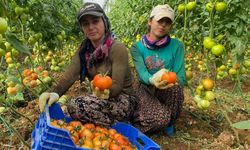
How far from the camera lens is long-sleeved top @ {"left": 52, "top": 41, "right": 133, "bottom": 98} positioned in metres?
2.30

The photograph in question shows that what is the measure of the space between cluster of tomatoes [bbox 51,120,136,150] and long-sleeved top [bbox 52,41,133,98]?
10.9 inches

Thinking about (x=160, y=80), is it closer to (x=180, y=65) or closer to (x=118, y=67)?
(x=118, y=67)

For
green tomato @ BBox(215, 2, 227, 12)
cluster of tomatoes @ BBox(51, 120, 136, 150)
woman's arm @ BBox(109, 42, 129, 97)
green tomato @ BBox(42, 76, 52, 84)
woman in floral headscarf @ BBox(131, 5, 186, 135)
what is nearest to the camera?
cluster of tomatoes @ BBox(51, 120, 136, 150)

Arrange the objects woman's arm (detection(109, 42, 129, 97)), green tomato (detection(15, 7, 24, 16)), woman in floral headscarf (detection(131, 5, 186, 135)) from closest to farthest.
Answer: woman's arm (detection(109, 42, 129, 97)), green tomato (detection(15, 7, 24, 16)), woman in floral headscarf (detection(131, 5, 186, 135))

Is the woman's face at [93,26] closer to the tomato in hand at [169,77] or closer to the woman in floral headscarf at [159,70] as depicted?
the woman in floral headscarf at [159,70]

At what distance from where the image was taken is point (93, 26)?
2322mm

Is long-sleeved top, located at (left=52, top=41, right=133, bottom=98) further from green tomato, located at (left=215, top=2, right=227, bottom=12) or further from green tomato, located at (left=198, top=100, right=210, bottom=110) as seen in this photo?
green tomato, located at (left=215, top=2, right=227, bottom=12)

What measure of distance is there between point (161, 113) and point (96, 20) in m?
0.75

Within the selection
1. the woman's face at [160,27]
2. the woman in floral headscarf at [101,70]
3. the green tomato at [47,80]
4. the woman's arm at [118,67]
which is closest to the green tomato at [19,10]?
the woman in floral headscarf at [101,70]

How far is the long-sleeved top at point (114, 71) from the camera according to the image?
230 cm

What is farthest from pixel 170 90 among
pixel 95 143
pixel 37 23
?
pixel 37 23

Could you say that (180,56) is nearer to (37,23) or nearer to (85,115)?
(85,115)

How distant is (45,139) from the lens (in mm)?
1624

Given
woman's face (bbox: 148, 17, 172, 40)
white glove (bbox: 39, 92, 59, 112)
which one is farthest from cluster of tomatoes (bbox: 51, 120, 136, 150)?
woman's face (bbox: 148, 17, 172, 40)
